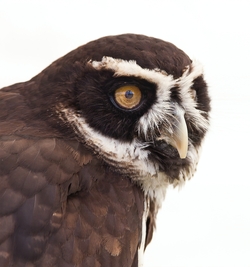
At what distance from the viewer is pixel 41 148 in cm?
200

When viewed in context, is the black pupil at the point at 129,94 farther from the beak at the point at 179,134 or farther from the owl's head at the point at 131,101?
the beak at the point at 179,134

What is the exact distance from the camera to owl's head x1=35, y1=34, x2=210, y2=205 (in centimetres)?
206

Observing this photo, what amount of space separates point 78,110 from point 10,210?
0.39 m

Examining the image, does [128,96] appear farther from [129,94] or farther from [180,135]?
[180,135]

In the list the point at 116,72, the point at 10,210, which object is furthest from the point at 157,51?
the point at 10,210

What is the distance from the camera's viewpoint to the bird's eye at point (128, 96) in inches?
81.4

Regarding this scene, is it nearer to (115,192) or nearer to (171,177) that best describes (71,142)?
(115,192)

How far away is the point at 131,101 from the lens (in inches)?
81.6

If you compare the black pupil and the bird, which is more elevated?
the black pupil

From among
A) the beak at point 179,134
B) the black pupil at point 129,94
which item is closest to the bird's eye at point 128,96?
the black pupil at point 129,94

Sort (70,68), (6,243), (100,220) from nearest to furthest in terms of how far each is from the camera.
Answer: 1. (6,243)
2. (100,220)
3. (70,68)

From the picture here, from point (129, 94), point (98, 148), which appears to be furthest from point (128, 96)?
point (98, 148)

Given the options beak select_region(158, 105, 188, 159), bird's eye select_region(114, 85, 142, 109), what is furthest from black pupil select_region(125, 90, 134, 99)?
beak select_region(158, 105, 188, 159)

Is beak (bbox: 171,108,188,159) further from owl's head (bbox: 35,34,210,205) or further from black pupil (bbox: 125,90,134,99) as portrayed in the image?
black pupil (bbox: 125,90,134,99)
